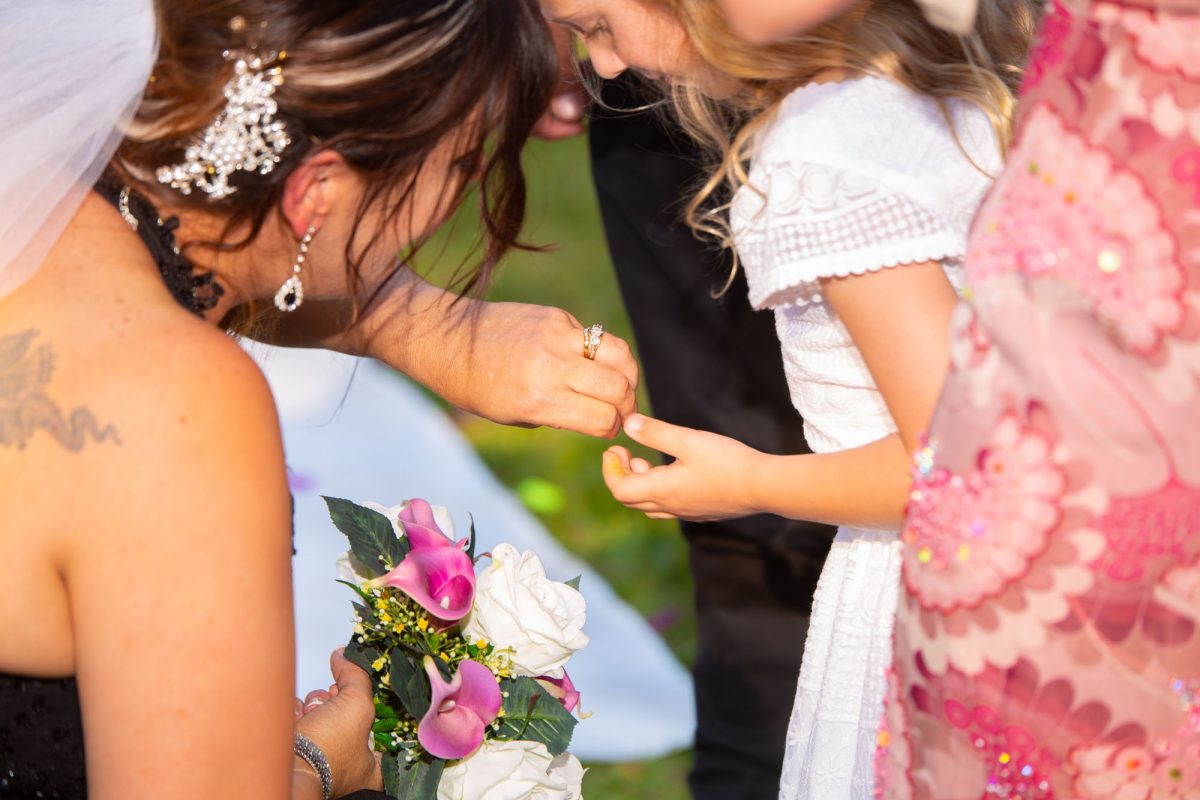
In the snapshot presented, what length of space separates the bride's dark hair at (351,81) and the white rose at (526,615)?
1.85 feet

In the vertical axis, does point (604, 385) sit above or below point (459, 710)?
above

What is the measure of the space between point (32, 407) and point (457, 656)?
27.6 inches

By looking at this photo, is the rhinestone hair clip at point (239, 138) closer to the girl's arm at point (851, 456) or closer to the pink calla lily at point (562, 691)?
the girl's arm at point (851, 456)

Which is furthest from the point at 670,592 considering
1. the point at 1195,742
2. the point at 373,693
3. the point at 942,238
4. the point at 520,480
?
the point at 1195,742

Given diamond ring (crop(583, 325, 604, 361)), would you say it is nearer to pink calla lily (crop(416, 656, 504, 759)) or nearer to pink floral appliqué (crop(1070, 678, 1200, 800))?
pink calla lily (crop(416, 656, 504, 759))

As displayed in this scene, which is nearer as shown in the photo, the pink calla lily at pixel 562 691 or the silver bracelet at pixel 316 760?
the silver bracelet at pixel 316 760

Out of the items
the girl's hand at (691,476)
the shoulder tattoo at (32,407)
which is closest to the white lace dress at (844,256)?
the girl's hand at (691,476)

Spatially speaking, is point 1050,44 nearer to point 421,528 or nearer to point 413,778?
point 421,528

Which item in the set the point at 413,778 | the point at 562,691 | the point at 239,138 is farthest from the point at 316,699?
the point at 239,138

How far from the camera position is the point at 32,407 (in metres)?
1.39

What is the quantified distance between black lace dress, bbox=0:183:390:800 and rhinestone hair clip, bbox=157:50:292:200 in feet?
0.20

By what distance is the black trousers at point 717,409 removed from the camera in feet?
9.53

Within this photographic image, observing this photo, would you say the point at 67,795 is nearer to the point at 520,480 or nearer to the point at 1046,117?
the point at 1046,117

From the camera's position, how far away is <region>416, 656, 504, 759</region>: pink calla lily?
1.76m
